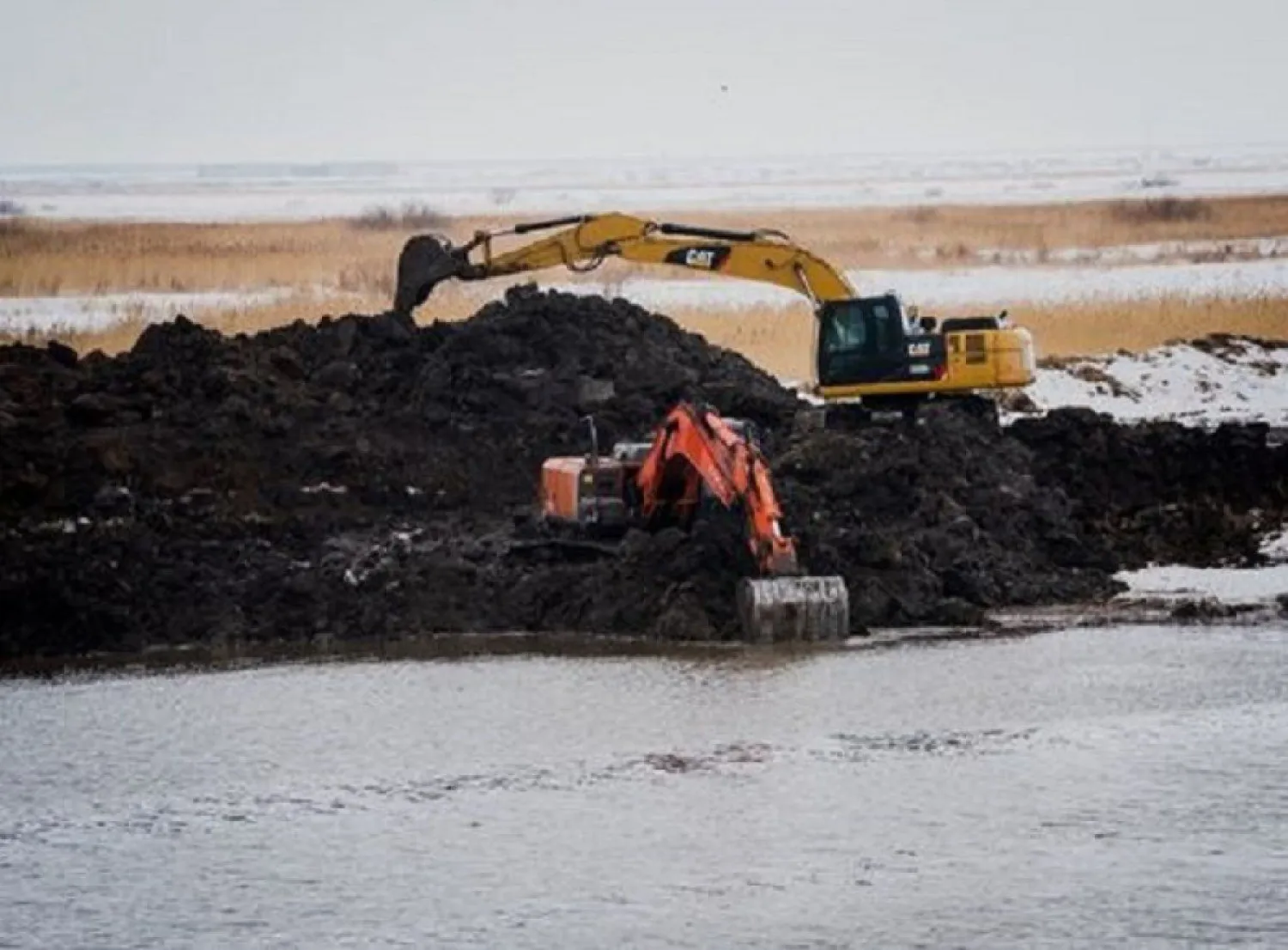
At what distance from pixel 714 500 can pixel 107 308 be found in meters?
29.2

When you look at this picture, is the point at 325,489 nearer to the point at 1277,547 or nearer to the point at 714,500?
the point at 714,500

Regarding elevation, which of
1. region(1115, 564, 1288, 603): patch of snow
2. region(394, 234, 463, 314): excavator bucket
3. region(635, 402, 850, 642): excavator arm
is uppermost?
region(394, 234, 463, 314): excavator bucket

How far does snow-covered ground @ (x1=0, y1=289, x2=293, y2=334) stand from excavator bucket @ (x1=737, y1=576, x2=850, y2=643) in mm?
24811

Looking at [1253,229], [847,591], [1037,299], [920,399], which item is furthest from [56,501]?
[1253,229]

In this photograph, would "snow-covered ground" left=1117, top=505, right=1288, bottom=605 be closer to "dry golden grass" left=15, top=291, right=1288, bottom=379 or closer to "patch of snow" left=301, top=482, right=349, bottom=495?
"patch of snow" left=301, top=482, right=349, bottom=495

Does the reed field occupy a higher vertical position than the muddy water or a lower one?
higher

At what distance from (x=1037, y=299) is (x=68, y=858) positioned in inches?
1507

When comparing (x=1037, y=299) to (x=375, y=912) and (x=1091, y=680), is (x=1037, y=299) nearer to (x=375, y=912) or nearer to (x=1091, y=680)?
(x=1091, y=680)

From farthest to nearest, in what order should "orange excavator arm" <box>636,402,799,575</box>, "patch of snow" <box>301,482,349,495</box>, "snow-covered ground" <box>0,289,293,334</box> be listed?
"snow-covered ground" <box>0,289,293,334</box> → "patch of snow" <box>301,482,349,495</box> → "orange excavator arm" <box>636,402,799,575</box>

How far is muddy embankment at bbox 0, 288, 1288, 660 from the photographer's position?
26.0 metres

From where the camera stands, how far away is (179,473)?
29.1 m

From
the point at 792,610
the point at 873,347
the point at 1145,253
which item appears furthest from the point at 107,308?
the point at 792,610

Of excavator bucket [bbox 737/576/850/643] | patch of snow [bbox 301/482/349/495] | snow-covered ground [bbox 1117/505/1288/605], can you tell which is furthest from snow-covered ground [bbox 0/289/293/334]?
excavator bucket [bbox 737/576/850/643]

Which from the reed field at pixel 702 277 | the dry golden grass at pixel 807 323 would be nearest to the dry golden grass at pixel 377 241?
the reed field at pixel 702 277
